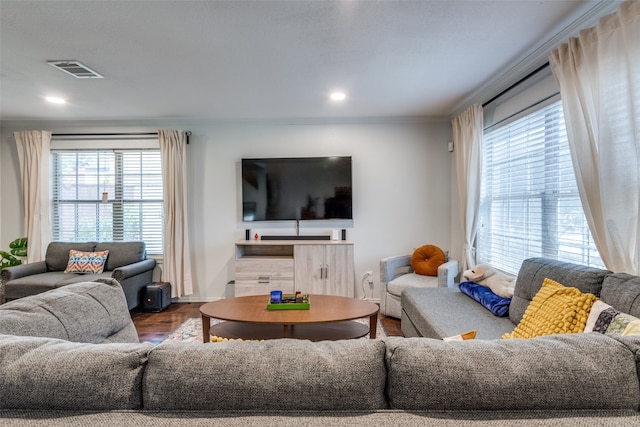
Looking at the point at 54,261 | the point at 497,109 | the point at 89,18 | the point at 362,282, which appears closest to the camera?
the point at 89,18

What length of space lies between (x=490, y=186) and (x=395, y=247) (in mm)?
1430

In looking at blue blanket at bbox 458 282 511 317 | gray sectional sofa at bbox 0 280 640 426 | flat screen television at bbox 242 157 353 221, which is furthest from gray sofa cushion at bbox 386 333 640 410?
flat screen television at bbox 242 157 353 221

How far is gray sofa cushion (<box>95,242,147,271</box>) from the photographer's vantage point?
4.29 m

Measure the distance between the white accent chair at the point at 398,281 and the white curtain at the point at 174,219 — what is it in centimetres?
251

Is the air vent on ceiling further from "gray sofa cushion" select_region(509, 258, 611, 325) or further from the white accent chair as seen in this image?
"gray sofa cushion" select_region(509, 258, 611, 325)

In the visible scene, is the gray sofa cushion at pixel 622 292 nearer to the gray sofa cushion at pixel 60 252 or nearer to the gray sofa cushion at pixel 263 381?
the gray sofa cushion at pixel 263 381

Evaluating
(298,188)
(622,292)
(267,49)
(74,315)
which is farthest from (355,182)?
(74,315)

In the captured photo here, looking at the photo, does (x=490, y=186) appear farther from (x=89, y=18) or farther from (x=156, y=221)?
(x=156, y=221)

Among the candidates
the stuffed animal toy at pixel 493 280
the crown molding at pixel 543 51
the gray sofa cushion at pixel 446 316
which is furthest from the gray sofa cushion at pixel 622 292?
the crown molding at pixel 543 51

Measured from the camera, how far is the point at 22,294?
3711mm

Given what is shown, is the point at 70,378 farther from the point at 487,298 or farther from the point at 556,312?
the point at 487,298

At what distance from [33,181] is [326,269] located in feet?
13.2

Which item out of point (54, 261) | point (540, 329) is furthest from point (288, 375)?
point (54, 261)

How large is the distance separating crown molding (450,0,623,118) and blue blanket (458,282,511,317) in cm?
184
